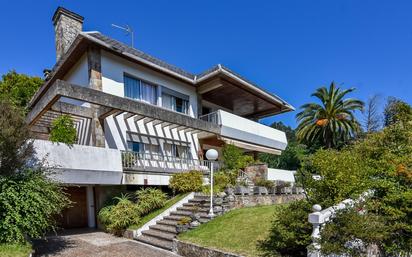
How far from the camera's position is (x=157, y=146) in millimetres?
20797

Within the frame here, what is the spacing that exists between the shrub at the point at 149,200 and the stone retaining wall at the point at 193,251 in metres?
4.30

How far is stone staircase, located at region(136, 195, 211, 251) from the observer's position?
13.1 metres

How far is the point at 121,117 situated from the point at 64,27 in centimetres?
898

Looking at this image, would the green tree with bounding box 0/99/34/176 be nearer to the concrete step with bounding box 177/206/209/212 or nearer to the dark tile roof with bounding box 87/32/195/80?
the concrete step with bounding box 177/206/209/212

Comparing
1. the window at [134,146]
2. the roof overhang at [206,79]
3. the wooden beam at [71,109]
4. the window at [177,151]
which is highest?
the roof overhang at [206,79]

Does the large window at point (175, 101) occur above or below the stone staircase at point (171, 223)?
above

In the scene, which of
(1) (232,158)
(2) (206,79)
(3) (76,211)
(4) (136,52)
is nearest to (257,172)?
(1) (232,158)

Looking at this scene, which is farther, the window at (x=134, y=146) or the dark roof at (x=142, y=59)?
the window at (x=134, y=146)

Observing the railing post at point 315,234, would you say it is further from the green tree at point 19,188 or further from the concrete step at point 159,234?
the green tree at point 19,188

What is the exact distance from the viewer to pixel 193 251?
1097cm

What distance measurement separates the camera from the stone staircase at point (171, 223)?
13148 mm

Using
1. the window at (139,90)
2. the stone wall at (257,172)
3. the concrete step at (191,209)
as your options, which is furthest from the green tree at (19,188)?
the stone wall at (257,172)

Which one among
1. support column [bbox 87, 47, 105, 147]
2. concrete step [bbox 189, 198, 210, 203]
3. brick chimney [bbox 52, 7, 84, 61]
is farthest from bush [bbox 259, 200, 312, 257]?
brick chimney [bbox 52, 7, 84, 61]

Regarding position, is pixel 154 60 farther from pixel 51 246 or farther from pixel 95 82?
pixel 51 246
